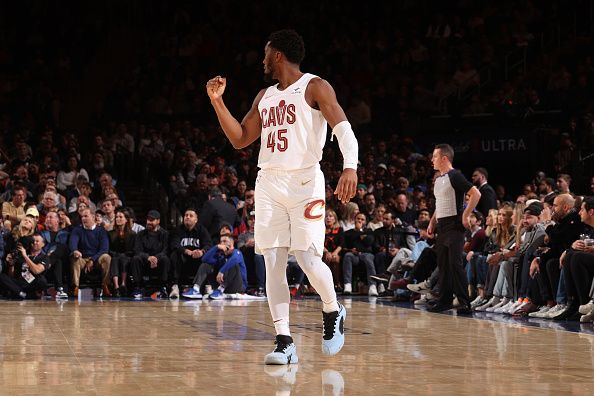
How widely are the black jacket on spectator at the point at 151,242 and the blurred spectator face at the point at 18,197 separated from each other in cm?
168

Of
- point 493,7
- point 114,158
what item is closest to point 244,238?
point 114,158

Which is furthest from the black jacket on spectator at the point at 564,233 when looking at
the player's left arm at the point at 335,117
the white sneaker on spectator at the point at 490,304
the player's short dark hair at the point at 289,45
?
the player's short dark hair at the point at 289,45

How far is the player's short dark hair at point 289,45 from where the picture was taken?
218 inches

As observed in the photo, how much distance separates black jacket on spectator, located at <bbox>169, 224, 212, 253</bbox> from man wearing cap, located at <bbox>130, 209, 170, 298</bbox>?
0.12 metres

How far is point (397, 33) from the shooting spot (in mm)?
21984

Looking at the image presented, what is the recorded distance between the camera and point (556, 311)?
29.7 feet

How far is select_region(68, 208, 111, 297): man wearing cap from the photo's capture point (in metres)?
13.0

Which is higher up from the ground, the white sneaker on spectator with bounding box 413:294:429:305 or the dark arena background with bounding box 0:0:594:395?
the dark arena background with bounding box 0:0:594:395

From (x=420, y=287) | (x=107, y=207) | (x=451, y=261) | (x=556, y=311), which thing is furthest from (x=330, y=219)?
(x=556, y=311)

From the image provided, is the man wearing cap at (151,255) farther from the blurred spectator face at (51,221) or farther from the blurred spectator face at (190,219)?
the blurred spectator face at (51,221)

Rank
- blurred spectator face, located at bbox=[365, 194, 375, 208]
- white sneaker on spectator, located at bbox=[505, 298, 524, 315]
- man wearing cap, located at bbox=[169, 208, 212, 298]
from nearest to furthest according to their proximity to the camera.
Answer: white sneaker on spectator, located at bbox=[505, 298, 524, 315], man wearing cap, located at bbox=[169, 208, 212, 298], blurred spectator face, located at bbox=[365, 194, 375, 208]

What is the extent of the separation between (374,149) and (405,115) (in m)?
1.74

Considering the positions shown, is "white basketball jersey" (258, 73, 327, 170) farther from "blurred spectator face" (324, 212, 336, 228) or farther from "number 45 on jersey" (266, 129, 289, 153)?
"blurred spectator face" (324, 212, 336, 228)

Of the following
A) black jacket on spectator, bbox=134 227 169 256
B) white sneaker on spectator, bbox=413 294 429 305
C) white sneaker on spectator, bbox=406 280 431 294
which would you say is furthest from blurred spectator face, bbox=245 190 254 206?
white sneaker on spectator, bbox=413 294 429 305
